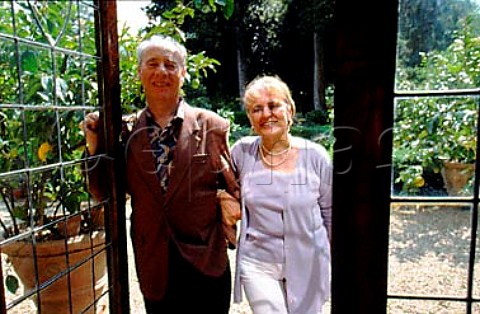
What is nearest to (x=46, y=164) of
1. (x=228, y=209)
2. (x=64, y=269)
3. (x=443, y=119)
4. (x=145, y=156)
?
(x=145, y=156)

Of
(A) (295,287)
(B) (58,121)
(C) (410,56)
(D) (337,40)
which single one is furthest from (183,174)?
(C) (410,56)

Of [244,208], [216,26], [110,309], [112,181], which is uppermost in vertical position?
[216,26]

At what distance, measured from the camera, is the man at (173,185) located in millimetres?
1359

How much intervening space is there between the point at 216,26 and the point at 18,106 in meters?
5.75

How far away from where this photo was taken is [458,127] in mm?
1094

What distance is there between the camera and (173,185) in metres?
1.35

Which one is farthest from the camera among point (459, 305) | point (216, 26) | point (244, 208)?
point (216, 26)

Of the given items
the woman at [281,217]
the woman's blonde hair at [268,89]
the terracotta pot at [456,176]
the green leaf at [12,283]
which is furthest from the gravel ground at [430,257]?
the green leaf at [12,283]

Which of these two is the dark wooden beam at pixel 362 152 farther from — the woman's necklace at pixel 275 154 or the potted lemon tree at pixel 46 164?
the potted lemon tree at pixel 46 164

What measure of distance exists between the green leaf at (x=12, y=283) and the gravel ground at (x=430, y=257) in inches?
53.9

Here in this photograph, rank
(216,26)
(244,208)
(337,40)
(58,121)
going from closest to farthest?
(337,40) < (58,121) < (244,208) < (216,26)

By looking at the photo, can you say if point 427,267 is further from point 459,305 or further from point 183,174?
point 183,174

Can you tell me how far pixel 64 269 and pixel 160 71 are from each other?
796 mm

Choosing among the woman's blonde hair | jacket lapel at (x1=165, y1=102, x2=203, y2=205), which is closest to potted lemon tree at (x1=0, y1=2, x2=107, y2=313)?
jacket lapel at (x1=165, y1=102, x2=203, y2=205)
